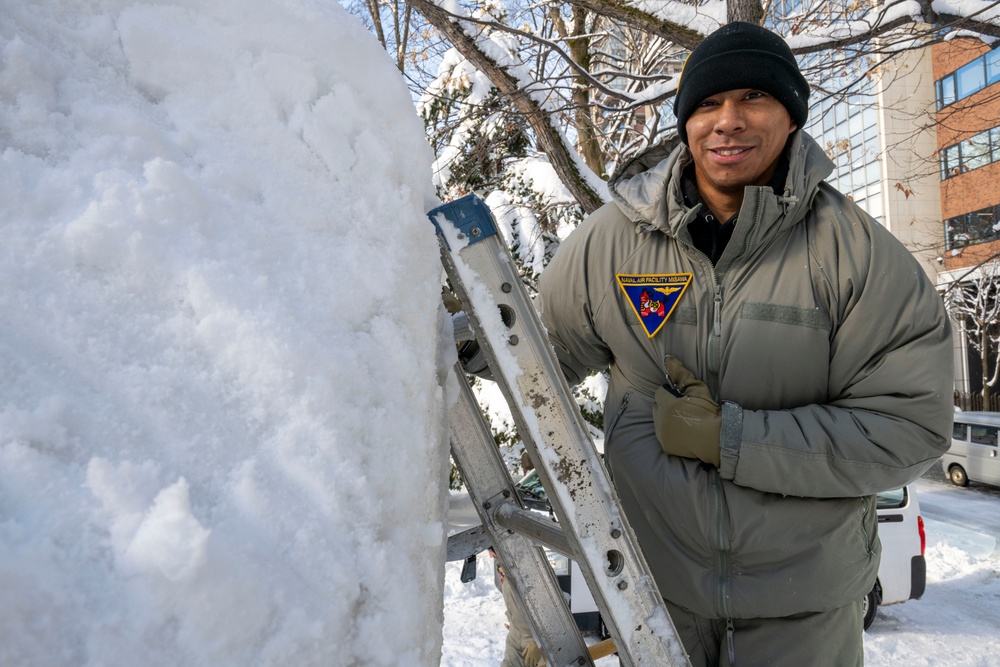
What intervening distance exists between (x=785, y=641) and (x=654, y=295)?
2.77 ft

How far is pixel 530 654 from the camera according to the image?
2.23 m

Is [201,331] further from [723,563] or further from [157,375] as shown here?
[723,563]

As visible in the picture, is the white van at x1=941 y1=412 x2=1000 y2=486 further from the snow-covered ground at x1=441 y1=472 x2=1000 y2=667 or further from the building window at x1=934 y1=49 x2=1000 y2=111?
the building window at x1=934 y1=49 x2=1000 y2=111

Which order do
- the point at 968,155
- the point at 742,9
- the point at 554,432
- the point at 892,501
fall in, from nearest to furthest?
1. the point at 554,432
2. the point at 742,9
3. the point at 892,501
4. the point at 968,155

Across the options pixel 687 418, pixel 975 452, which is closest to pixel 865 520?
pixel 687 418

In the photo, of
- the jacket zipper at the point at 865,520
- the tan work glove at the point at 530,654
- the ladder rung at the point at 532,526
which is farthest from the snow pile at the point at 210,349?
the tan work glove at the point at 530,654

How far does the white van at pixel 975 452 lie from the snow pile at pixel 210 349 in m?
12.7

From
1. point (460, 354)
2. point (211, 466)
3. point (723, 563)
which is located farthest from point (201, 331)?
point (723, 563)

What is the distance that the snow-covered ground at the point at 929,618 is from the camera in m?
5.06

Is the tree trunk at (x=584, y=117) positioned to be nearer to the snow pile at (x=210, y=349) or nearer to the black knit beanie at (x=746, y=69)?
the black knit beanie at (x=746, y=69)

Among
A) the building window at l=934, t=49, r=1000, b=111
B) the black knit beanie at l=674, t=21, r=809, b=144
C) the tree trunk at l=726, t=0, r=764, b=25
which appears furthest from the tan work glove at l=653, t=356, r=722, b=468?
the building window at l=934, t=49, r=1000, b=111

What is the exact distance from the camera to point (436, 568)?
95 centimetres

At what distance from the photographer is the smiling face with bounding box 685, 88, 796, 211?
1.67 metres

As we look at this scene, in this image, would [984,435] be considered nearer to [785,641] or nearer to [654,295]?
[785,641]
